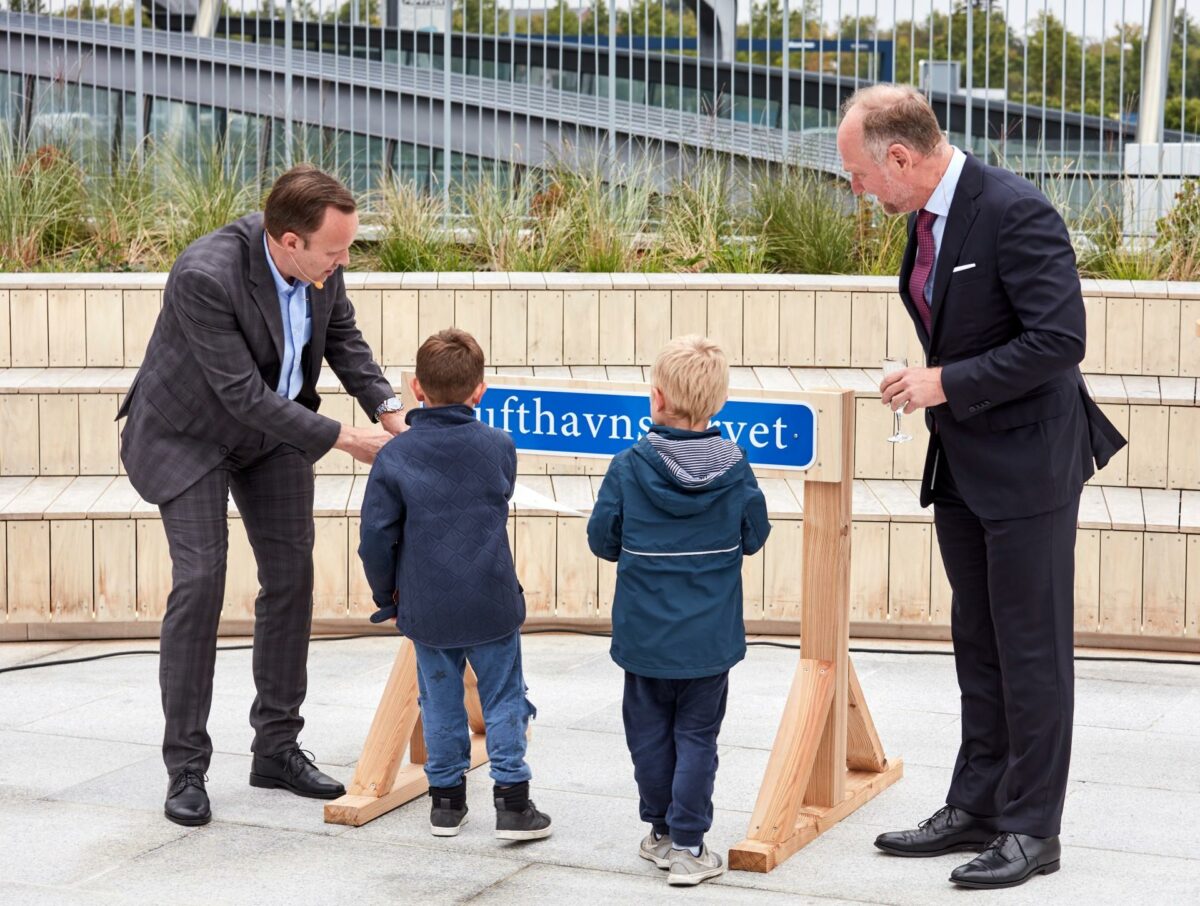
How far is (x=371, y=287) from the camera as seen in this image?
7336mm

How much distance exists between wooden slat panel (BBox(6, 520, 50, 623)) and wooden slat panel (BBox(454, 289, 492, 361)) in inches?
78.6

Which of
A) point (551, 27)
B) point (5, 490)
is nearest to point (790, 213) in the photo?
point (551, 27)

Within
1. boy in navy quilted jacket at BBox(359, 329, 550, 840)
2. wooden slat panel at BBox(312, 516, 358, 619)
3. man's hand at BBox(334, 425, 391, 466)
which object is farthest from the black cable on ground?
boy in navy quilted jacket at BBox(359, 329, 550, 840)

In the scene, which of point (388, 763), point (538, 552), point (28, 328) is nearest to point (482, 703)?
point (388, 763)

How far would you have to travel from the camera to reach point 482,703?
14.2 ft

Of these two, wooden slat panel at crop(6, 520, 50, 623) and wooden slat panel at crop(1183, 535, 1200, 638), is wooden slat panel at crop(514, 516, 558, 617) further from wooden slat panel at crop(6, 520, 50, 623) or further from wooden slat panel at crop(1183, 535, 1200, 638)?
wooden slat panel at crop(1183, 535, 1200, 638)

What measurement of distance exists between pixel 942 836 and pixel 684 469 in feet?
3.82

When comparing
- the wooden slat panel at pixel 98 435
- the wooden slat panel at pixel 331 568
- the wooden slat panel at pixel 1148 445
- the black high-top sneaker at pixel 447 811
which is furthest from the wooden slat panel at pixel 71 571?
the wooden slat panel at pixel 1148 445

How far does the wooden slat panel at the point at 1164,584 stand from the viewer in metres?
6.31

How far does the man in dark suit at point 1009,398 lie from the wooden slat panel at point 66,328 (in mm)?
4436

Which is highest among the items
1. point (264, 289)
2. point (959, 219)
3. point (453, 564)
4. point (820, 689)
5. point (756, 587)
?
point (959, 219)

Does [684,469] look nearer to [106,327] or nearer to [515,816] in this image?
[515,816]

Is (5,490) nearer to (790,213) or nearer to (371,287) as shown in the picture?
(371,287)

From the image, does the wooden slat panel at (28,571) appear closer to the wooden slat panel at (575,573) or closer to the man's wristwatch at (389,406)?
the wooden slat panel at (575,573)
